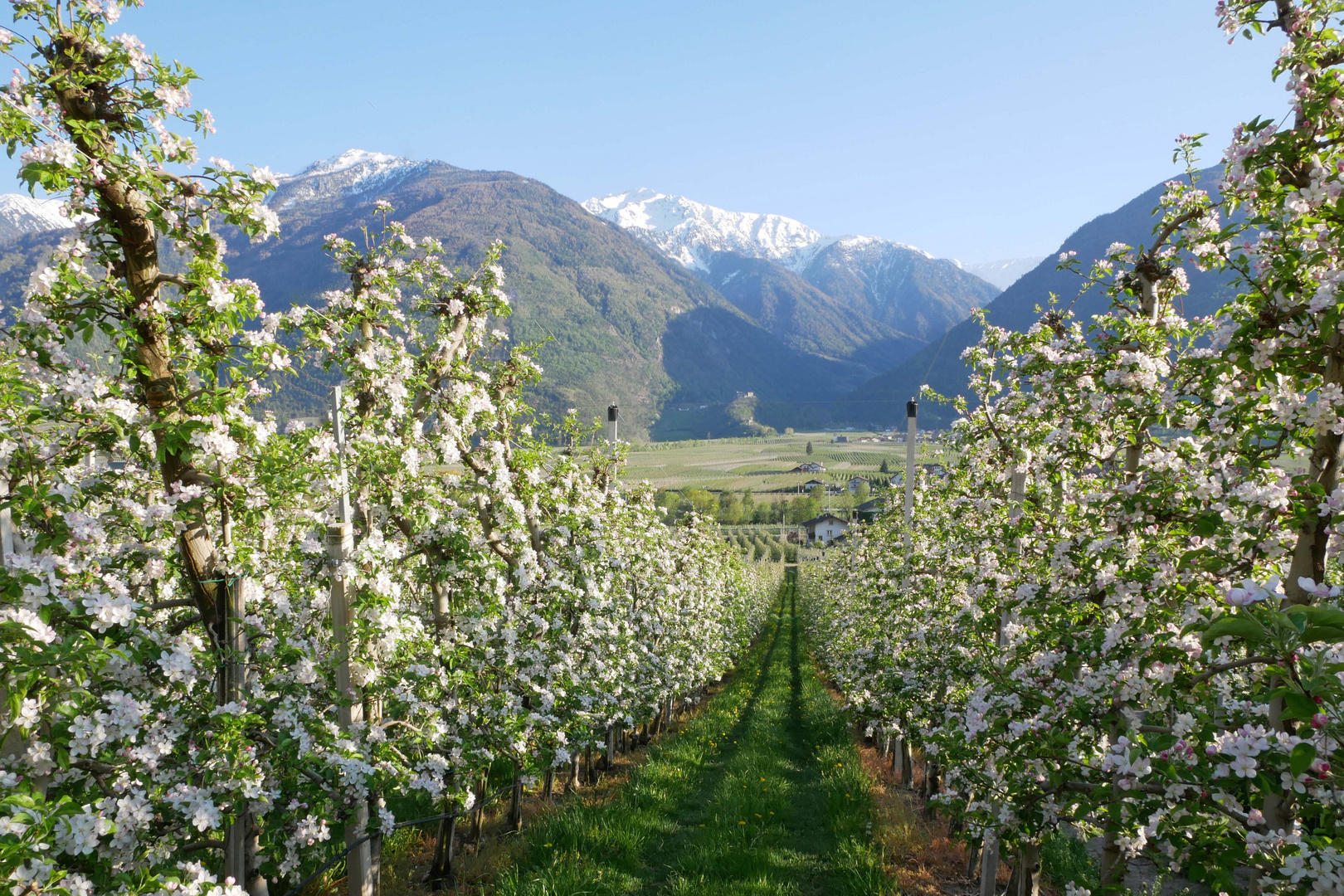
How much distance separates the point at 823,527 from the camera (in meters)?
92.8

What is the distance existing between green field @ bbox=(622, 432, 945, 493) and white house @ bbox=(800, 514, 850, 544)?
11.7 meters

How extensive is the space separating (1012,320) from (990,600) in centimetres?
18609

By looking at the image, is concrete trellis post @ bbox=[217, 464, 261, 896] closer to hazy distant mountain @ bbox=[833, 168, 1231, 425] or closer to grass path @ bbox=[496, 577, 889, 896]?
grass path @ bbox=[496, 577, 889, 896]

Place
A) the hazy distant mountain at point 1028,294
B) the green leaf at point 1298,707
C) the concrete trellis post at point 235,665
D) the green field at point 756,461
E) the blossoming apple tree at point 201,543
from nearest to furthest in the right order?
1. the green leaf at point 1298,707
2. the blossoming apple tree at point 201,543
3. the concrete trellis post at point 235,665
4. the green field at point 756,461
5. the hazy distant mountain at point 1028,294

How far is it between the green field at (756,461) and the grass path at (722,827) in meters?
79.8

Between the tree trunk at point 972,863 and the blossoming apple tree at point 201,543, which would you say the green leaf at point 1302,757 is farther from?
the tree trunk at point 972,863

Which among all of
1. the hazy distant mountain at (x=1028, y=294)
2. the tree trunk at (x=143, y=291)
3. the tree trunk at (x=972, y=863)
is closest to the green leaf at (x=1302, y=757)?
the tree trunk at (x=143, y=291)

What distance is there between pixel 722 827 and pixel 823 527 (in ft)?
288

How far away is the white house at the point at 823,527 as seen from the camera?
88.8 metres

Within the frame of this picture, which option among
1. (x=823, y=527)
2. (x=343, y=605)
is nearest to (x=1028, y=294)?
(x=823, y=527)

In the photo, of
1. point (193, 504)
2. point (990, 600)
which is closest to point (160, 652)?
point (193, 504)

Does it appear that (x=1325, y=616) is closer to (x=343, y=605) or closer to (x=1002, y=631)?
(x=1002, y=631)

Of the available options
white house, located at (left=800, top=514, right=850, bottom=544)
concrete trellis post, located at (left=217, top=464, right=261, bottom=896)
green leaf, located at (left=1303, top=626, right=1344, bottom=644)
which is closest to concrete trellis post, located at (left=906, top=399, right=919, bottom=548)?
green leaf, located at (left=1303, top=626, right=1344, bottom=644)

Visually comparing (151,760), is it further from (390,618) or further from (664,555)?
(664,555)
